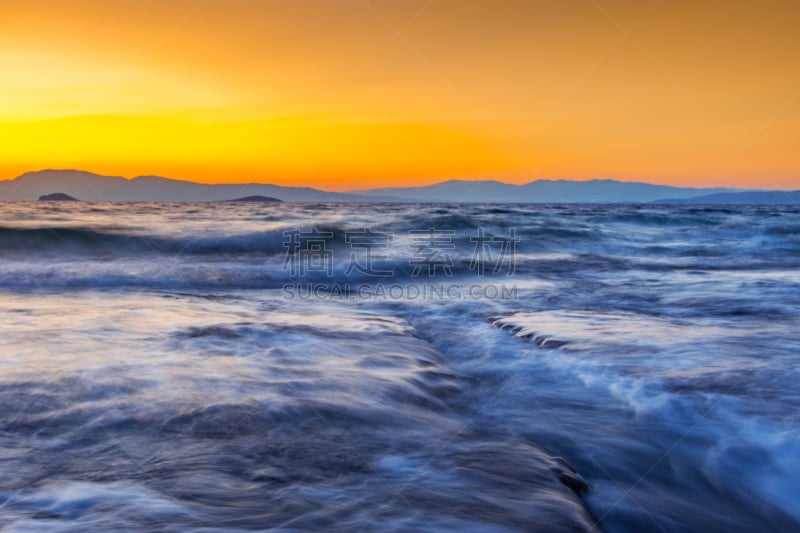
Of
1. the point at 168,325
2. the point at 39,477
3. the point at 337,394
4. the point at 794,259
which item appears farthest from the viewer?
the point at 794,259

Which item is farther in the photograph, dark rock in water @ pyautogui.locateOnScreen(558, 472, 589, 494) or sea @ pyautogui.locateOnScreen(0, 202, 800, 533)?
dark rock in water @ pyautogui.locateOnScreen(558, 472, 589, 494)

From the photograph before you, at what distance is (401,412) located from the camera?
3.48 meters

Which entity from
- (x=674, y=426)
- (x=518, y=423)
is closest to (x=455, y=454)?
(x=518, y=423)

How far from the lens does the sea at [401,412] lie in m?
2.34

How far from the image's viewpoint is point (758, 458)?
9.93ft

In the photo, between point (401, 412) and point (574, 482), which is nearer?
point (574, 482)

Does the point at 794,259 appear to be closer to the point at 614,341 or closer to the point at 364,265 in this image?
the point at 364,265

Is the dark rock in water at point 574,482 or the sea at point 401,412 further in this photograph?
the dark rock in water at point 574,482

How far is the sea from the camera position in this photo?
7.66ft

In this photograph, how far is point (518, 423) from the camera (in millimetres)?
3400

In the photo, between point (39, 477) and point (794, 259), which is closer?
point (39, 477)

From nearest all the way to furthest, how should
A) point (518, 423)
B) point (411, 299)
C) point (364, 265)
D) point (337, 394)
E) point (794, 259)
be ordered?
point (518, 423), point (337, 394), point (411, 299), point (364, 265), point (794, 259)

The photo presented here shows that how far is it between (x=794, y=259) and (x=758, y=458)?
14278 mm

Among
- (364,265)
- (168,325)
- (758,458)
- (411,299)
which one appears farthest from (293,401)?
(364,265)
